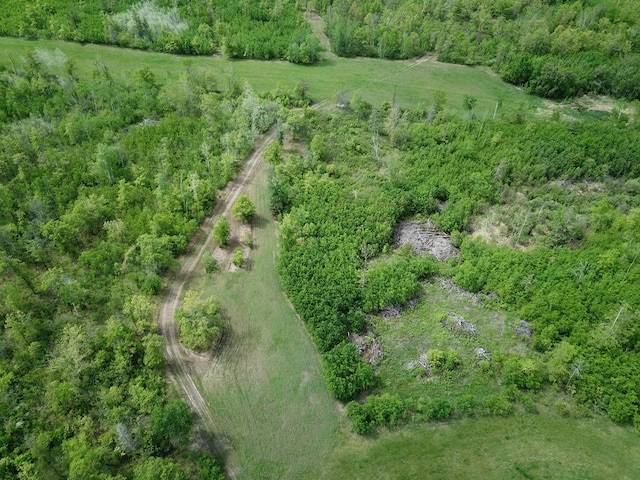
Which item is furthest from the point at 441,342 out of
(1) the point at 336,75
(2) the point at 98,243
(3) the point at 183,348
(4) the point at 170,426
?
(1) the point at 336,75

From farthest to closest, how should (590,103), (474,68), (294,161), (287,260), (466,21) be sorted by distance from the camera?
(466,21), (474,68), (590,103), (294,161), (287,260)

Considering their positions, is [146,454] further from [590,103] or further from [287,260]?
[590,103]

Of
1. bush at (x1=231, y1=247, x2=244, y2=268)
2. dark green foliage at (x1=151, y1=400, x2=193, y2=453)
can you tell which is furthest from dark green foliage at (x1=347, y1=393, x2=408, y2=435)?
bush at (x1=231, y1=247, x2=244, y2=268)

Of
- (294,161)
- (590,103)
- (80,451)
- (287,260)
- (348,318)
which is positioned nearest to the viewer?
(80,451)

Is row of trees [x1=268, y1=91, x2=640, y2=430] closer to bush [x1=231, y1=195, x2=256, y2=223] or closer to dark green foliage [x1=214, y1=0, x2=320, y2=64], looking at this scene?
bush [x1=231, y1=195, x2=256, y2=223]

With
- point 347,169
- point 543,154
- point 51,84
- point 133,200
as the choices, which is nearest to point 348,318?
point 347,169

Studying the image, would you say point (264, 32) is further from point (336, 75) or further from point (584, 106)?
point (584, 106)

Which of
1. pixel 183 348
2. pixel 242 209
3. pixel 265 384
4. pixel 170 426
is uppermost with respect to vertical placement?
pixel 242 209
